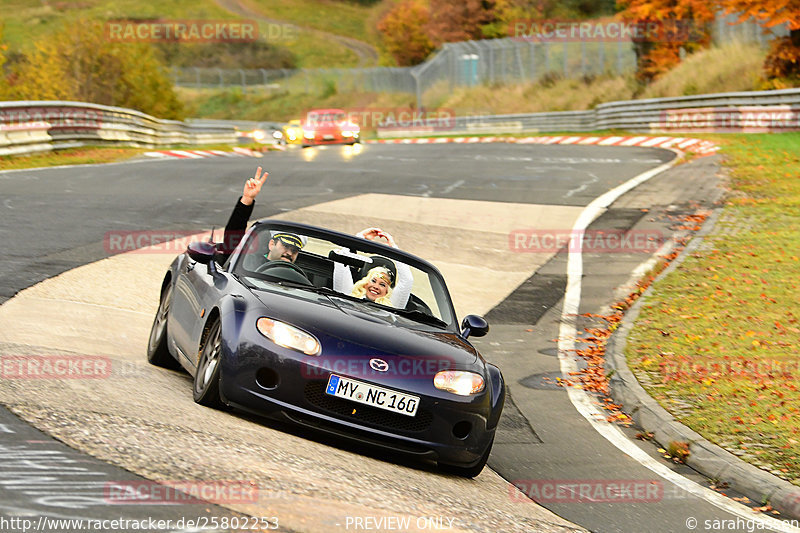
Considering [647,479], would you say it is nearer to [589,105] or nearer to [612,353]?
[612,353]

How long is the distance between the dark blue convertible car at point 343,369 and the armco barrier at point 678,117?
83.6 ft

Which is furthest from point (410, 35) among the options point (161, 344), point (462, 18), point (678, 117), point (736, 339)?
point (161, 344)

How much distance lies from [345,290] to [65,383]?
6.98ft

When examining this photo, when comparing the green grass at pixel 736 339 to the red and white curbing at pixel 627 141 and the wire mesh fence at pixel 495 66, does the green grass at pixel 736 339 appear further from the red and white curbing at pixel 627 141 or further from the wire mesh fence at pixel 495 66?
the wire mesh fence at pixel 495 66

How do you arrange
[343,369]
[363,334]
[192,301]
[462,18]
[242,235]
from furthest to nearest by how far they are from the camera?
[462,18], [242,235], [192,301], [363,334], [343,369]

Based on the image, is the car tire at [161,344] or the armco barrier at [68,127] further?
the armco barrier at [68,127]

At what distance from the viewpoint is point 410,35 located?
286 feet

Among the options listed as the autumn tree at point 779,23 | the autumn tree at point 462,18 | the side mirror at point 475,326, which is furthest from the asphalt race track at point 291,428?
the autumn tree at point 462,18

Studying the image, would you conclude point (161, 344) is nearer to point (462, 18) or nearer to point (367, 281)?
point (367, 281)

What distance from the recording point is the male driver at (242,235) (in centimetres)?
801

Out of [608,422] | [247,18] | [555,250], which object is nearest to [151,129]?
[555,250]

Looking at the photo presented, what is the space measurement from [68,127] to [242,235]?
2138cm

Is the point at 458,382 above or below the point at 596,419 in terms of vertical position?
above

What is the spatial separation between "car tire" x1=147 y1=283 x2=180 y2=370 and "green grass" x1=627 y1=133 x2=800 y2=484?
4.11m
